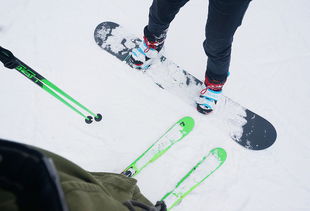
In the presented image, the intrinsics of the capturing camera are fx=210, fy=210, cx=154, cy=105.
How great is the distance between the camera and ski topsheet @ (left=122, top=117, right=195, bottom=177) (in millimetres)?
1545

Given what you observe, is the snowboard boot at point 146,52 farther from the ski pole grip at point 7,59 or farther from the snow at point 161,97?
the ski pole grip at point 7,59

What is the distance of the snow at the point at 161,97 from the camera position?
5.16 ft

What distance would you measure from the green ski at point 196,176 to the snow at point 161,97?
0.05 m

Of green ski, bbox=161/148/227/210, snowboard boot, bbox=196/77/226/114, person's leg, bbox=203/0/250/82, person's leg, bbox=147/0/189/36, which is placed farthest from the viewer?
snowboard boot, bbox=196/77/226/114

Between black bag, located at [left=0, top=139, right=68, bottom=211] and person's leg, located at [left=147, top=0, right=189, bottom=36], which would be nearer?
black bag, located at [left=0, top=139, right=68, bottom=211]

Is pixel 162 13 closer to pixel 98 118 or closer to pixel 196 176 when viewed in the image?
pixel 98 118

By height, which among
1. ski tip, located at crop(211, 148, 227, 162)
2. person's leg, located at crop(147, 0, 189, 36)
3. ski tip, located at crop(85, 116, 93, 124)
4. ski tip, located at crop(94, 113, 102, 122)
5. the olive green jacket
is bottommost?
ski tip, located at crop(85, 116, 93, 124)

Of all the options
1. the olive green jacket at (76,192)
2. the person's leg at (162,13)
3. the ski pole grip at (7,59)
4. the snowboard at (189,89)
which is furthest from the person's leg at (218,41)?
the ski pole grip at (7,59)

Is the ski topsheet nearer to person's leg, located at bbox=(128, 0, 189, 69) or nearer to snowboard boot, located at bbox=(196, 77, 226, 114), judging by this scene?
snowboard boot, located at bbox=(196, 77, 226, 114)

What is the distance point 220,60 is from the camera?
1.30 metres

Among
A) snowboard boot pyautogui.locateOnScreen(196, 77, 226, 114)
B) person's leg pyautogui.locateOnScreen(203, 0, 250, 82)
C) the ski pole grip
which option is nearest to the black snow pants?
person's leg pyautogui.locateOnScreen(203, 0, 250, 82)

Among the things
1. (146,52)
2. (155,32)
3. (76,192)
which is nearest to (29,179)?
(76,192)

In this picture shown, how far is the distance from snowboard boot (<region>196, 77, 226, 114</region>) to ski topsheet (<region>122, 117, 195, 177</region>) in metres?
0.13

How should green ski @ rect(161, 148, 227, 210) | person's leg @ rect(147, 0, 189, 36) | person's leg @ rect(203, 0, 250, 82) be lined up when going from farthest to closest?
green ski @ rect(161, 148, 227, 210) < person's leg @ rect(147, 0, 189, 36) < person's leg @ rect(203, 0, 250, 82)
